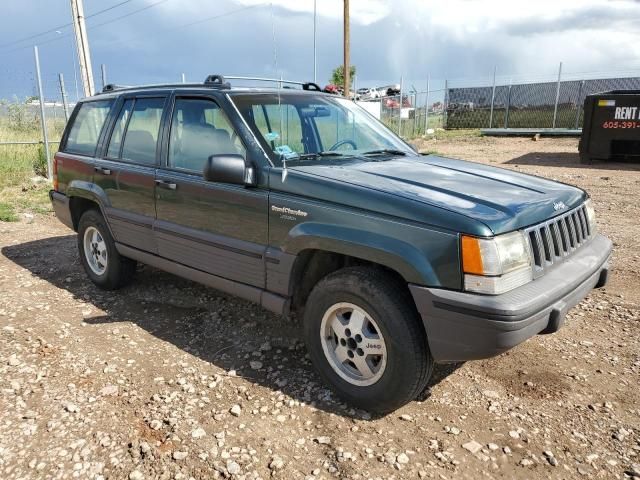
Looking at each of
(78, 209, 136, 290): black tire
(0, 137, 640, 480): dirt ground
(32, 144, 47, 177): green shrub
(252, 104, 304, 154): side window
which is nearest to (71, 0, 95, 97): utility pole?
(32, 144, 47, 177): green shrub

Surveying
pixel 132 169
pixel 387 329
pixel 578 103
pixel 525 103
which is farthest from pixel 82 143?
pixel 525 103

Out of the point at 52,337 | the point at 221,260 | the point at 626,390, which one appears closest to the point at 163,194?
the point at 221,260

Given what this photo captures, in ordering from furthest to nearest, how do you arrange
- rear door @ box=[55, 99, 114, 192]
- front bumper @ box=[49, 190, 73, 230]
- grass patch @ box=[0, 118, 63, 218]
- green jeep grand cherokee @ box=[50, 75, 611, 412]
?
grass patch @ box=[0, 118, 63, 218]
front bumper @ box=[49, 190, 73, 230]
rear door @ box=[55, 99, 114, 192]
green jeep grand cherokee @ box=[50, 75, 611, 412]

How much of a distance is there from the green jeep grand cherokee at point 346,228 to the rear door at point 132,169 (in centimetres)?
A: 2

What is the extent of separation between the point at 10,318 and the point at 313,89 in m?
3.28

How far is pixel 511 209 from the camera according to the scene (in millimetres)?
2791

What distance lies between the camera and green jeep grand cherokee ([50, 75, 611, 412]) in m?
2.64

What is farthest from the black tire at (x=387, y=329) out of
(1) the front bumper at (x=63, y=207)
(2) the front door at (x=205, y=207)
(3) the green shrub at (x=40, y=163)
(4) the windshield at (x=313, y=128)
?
(3) the green shrub at (x=40, y=163)

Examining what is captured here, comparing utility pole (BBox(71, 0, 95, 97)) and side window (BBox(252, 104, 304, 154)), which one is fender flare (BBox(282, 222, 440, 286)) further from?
utility pole (BBox(71, 0, 95, 97))

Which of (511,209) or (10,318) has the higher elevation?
(511,209)

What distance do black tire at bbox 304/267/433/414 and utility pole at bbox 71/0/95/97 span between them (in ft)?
40.5

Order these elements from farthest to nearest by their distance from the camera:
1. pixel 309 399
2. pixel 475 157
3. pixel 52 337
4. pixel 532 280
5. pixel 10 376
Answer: pixel 475 157 < pixel 52 337 < pixel 10 376 < pixel 309 399 < pixel 532 280

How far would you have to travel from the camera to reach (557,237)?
305 cm

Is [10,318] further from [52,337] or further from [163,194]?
[163,194]
